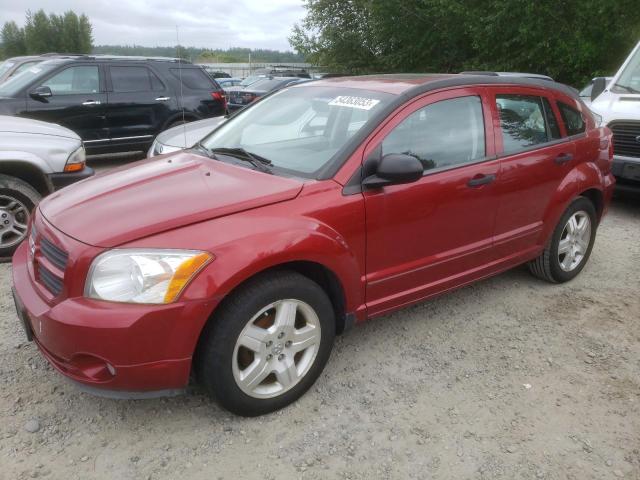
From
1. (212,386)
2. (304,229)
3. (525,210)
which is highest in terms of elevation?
(304,229)

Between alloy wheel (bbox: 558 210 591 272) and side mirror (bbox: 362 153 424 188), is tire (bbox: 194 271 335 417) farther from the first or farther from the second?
alloy wheel (bbox: 558 210 591 272)

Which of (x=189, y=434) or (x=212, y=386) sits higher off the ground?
(x=212, y=386)

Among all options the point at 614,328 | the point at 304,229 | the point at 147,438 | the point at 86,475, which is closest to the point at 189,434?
the point at 147,438

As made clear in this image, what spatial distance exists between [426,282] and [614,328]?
56.9 inches

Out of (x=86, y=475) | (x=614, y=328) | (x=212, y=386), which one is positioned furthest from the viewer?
(x=614, y=328)

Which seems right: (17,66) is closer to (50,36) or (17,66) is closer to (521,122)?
(521,122)

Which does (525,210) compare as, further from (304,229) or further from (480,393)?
(304,229)

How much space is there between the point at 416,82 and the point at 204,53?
1380cm

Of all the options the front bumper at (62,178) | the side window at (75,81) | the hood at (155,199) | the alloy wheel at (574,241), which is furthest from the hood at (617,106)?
the side window at (75,81)

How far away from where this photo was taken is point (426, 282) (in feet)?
11.0

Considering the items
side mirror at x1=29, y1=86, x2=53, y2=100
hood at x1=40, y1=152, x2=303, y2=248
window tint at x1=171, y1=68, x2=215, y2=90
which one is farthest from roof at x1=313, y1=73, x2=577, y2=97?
window tint at x1=171, y1=68, x2=215, y2=90

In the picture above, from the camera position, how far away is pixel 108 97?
27.6 feet

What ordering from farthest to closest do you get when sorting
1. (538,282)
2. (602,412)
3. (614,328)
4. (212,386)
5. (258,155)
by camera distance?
(538,282) < (614,328) < (258,155) < (602,412) < (212,386)

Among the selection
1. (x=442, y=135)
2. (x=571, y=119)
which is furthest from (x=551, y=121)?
(x=442, y=135)
